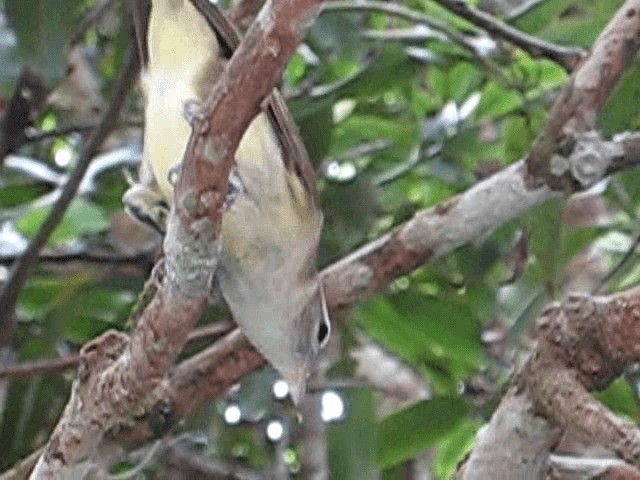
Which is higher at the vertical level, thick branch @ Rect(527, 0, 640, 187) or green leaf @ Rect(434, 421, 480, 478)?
thick branch @ Rect(527, 0, 640, 187)

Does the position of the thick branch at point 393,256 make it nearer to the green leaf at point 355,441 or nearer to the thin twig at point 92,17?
the green leaf at point 355,441

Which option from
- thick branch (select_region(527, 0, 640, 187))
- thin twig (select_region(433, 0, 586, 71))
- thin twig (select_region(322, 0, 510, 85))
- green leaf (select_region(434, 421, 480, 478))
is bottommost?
green leaf (select_region(434, 421, 480, 478))

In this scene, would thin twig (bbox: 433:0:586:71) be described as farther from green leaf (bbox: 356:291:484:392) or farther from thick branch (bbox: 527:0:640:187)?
green leaf (bbox: 356:291:484:392)

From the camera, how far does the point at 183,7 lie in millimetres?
1677

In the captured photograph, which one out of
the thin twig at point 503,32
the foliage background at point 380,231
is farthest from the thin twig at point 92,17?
the thin twig at point 503,32

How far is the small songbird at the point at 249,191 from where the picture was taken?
167 centimetres

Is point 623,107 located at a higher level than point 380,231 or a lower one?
higher

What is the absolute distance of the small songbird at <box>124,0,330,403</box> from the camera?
1675 millimetres

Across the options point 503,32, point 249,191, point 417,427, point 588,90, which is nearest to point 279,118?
point 249,191

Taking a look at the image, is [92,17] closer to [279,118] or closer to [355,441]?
[355,441]

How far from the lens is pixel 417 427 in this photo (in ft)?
7.47

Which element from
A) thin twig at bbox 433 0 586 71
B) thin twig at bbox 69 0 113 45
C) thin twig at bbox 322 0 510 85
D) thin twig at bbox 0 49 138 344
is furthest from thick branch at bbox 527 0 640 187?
thin twig at bbox 69 0 113 45

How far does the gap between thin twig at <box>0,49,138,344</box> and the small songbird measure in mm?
448

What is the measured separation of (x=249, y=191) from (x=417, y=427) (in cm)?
66
